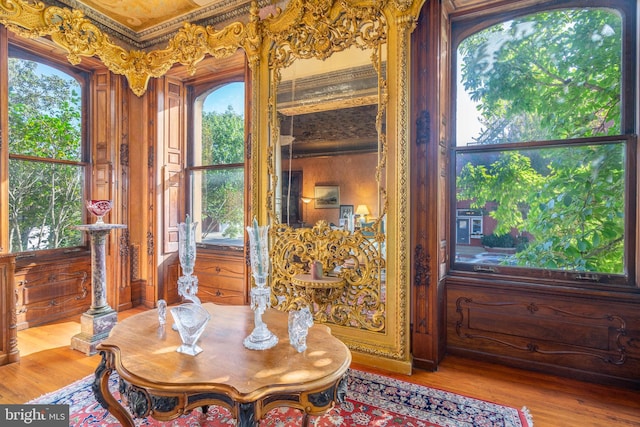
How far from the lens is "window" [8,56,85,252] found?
138 inches

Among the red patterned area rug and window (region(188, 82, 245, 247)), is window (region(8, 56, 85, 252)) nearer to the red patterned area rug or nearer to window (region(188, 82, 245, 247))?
window (region(188, 82, 245, 247))

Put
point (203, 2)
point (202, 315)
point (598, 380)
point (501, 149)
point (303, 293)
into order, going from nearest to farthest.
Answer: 1. point (202, 315)
2. point (598, 380)
3. point (501, 149)
4. point (303, 293)
5. point (203, 2)

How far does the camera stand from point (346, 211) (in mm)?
2889

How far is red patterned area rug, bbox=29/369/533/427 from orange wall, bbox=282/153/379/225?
4.44ft

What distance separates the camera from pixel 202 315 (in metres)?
1.61

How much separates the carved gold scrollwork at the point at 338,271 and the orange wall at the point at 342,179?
136mm

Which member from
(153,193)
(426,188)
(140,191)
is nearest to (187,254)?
(426,188)

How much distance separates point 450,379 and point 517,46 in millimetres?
2781

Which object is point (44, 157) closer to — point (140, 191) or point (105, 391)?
point (140, 191)

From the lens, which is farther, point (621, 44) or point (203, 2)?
point (203, 2)

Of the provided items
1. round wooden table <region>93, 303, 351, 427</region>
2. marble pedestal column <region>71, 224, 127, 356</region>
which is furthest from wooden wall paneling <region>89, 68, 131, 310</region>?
round wooden table <region>93, 303, 351, 427</region>

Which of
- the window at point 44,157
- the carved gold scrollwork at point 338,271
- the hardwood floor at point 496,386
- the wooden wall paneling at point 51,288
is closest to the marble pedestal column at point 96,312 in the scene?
the hardwood floor at point 496,386

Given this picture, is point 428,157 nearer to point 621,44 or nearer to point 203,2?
point 621,44

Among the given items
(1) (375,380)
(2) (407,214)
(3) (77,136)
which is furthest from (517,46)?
(3) (77,136)
